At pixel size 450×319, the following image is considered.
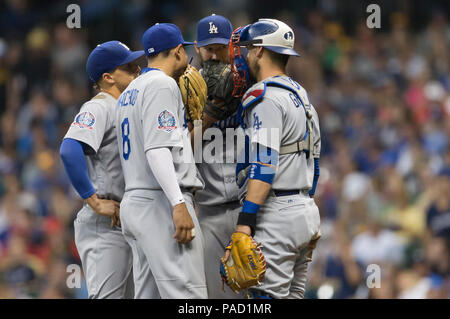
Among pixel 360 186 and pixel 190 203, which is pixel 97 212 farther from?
pixel 360 186

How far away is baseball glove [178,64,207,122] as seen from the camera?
3986 mm

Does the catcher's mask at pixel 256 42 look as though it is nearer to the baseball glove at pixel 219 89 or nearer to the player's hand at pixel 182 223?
the baseball glove at pixel 219 89

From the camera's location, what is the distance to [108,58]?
439 centimetres

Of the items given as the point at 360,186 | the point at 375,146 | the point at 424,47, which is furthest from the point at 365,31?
the point at 360,186

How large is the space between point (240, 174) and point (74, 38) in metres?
7.56

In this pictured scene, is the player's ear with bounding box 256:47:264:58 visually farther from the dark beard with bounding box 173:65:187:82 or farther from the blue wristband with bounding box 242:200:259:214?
the blue wristband with bounding box 242:200:259:214

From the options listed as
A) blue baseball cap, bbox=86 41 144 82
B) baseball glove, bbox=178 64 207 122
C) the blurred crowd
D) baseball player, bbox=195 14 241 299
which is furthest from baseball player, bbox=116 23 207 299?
the blurred crowd

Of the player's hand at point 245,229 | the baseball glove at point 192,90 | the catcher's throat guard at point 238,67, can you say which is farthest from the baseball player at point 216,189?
the player's hand at point 245,229

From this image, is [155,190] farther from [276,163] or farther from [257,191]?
[276,163]

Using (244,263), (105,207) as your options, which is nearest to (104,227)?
(105,207)

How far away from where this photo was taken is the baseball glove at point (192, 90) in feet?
13.1

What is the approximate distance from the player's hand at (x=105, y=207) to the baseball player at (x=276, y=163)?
79 cm
